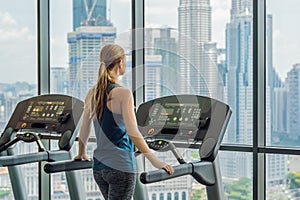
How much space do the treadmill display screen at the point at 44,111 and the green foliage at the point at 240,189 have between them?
4.82 ft

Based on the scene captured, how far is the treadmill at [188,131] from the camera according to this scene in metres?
3.66

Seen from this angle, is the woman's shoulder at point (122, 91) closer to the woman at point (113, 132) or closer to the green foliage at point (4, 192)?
the woman at point (113, 132)

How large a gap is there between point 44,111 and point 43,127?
17 cm

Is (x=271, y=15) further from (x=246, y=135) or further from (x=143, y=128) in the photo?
(x=143, y=128)

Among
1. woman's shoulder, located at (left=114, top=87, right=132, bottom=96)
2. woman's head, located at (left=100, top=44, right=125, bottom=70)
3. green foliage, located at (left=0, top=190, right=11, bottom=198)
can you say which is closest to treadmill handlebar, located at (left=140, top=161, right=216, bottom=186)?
woman's shoulder, located at (left=114, top=87, right=132, bottom=96)

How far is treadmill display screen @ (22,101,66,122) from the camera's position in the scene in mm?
4727

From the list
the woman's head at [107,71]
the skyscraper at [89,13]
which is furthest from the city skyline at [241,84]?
the woman's head at [107,71]

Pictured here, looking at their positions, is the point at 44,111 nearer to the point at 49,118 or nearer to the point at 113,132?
the point at 49,118

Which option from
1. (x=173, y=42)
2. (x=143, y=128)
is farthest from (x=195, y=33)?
(x=143, y=128)

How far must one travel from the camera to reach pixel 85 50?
19.0 feet

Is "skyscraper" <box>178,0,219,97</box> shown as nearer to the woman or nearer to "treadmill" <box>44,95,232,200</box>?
"treadmill" <box>44,95,232,200</box>

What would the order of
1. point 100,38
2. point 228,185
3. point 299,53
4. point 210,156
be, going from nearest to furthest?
1. point 210,156
2. point 299,53
3. point 228,185
4. point 100,38

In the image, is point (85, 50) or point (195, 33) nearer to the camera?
point (195, 33)

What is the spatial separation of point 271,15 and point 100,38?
174 cm
